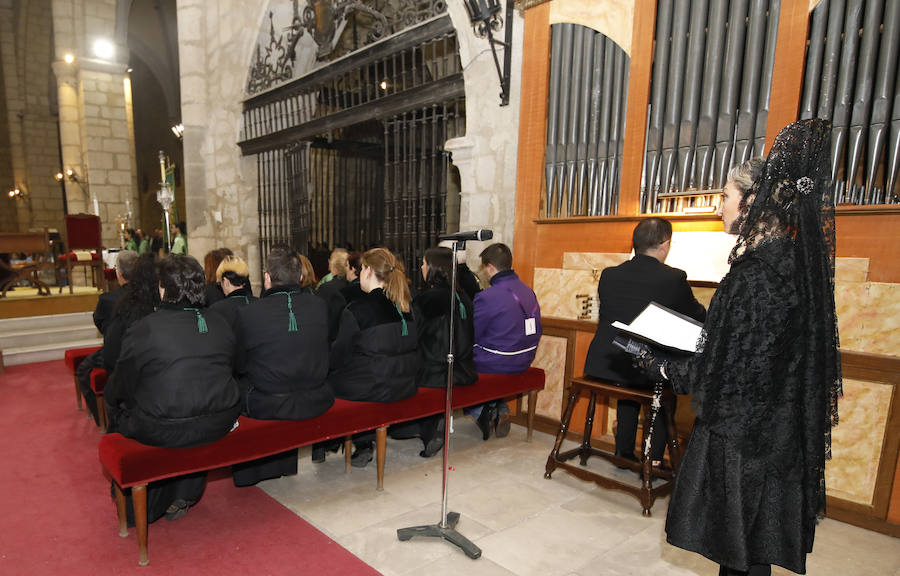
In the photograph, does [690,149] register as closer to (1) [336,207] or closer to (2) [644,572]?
(2) [644,572]

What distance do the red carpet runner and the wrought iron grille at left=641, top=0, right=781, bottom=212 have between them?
10.0 ft

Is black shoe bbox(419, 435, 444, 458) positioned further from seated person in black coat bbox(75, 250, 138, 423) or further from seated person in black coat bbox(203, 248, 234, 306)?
seated person in black coat bbox(75, 250, 138, 423)

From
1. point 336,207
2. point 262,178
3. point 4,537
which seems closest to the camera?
point 4,537

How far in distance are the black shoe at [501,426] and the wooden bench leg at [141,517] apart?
256 centimetres

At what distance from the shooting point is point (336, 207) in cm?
784

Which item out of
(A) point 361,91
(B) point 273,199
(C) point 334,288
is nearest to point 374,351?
(C) point 334,288

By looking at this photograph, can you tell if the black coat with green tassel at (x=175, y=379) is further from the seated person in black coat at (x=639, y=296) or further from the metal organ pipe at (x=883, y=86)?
the metal organ pipe at (x=883, y=86)

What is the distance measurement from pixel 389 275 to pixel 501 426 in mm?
1809

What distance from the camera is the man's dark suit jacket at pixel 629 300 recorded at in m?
→ 2.92

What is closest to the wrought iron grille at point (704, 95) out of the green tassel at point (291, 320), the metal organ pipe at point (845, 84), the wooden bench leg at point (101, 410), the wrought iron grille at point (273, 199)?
the metal organ pipe at point (845, 84)

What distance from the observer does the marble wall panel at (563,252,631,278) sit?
3.76 meters

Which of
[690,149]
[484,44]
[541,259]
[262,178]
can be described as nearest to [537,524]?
[541,259]

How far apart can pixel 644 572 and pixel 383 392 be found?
1708 mm

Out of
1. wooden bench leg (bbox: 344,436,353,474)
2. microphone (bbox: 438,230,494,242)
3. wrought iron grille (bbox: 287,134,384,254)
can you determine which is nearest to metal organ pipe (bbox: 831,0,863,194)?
microphone (bbox: 438,230,494,242)
